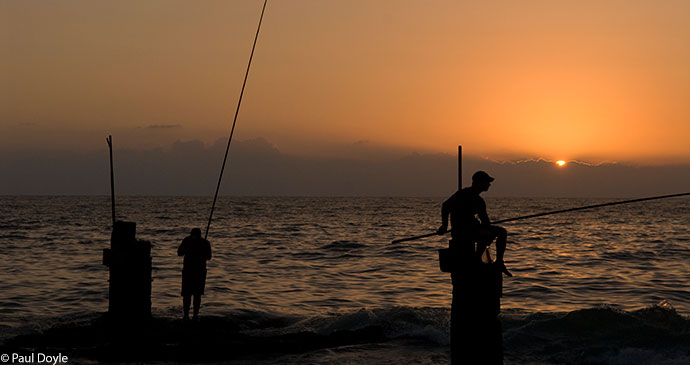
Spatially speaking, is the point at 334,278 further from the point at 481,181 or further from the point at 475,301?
the point at 475,301

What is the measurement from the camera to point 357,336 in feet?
38.9

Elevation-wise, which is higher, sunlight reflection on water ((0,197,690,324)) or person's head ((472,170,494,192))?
person's head ((472,170,494,192))

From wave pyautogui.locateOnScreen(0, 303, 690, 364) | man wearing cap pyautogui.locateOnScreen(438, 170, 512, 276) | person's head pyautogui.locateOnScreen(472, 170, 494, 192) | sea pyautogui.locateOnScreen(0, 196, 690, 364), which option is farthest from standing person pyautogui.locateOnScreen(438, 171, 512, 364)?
wave pyautogui.locateOnScreen(0, 303, 690, 364)

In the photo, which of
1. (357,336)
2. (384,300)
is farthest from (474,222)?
(384,300)

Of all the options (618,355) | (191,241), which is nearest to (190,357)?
(191,241)

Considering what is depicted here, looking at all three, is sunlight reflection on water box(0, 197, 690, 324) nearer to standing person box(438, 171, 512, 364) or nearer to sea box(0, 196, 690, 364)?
sea box(0, 196, 690, 364)

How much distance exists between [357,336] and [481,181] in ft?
14.7

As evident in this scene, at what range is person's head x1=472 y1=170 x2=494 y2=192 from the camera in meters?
8.52

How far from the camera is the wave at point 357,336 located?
34.2 feet

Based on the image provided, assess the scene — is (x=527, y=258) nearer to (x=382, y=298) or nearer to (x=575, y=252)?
(x=575, y=252)

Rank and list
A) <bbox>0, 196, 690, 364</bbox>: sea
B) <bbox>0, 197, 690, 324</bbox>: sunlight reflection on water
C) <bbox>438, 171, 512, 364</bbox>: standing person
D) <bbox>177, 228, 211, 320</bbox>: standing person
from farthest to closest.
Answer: <bbox>0, 197, 690, 324</bbox>: sunlight reflection on water, <bbox>177, 228, 211, 320</bbox>: standing person, <bbox>0, 196, 690, 364</bbox>: sea, <bbox>438, 171, 512, 364</bbox>: standing person

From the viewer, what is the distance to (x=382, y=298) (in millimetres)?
16734

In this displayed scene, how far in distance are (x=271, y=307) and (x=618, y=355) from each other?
284 inches

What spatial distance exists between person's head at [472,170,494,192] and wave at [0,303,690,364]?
11.3 feet
